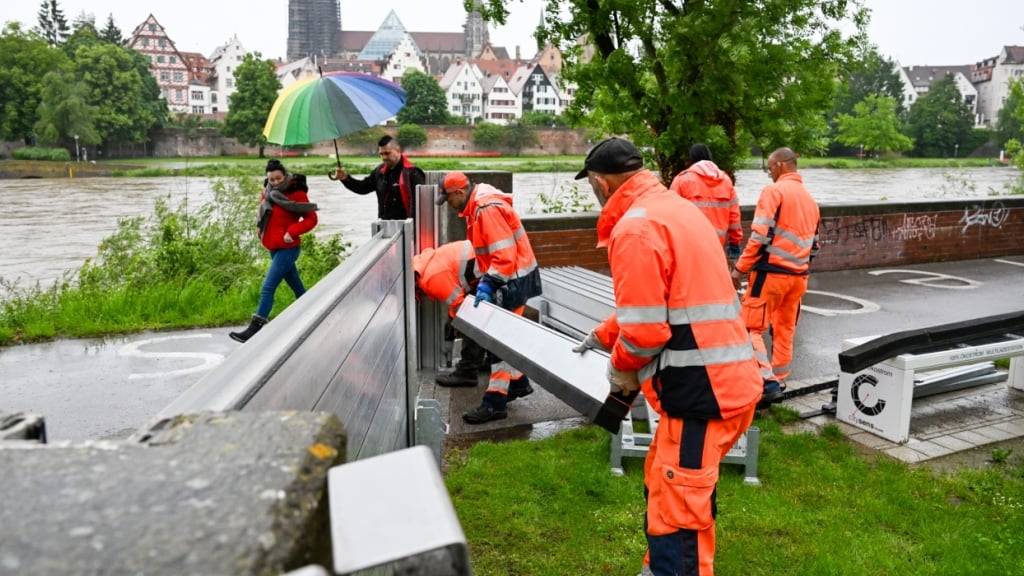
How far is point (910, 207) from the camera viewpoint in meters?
13.0

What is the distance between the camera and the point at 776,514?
4.44m

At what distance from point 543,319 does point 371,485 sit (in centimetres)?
744

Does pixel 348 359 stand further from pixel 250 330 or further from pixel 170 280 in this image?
pixel 170 280

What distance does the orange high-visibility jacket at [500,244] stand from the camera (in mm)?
5961

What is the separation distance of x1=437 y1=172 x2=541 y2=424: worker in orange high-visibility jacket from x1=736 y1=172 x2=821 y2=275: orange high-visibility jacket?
65.7 inches

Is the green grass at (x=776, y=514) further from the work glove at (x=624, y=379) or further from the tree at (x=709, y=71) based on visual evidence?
the tree at (x=709, y=71)

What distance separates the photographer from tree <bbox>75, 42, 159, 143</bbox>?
73.1m

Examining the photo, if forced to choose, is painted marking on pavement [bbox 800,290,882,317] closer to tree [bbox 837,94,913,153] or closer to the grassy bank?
the grassy bank

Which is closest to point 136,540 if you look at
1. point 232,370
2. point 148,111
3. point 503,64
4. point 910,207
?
point 232,370

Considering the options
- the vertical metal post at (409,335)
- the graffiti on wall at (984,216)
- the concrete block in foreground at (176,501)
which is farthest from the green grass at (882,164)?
the concrete block in foreground at (176,501)

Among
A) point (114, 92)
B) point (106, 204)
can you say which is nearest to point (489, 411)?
point (106, 204)

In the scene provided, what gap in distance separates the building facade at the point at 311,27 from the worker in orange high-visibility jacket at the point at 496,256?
183 metres

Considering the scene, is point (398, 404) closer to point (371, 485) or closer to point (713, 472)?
point (713, 472)

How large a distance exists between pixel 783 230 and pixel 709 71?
3778mm
